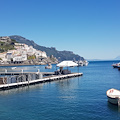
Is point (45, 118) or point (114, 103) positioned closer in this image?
point (45, 118)

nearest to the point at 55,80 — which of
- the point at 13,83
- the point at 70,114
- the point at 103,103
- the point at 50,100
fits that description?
the point at 13,83

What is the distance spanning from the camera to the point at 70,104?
98.8ft

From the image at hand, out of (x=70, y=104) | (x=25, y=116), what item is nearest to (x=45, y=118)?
(x=25, y=116)

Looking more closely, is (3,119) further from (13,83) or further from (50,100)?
(13,83)

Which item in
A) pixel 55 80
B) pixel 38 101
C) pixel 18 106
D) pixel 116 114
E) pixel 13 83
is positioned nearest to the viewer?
pixel 116 114

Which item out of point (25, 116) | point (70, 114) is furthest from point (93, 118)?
point (25, 116)

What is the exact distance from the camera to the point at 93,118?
76.2 feet

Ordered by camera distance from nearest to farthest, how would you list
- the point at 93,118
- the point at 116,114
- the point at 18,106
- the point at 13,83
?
the point at 93,118 → the point at 116,114 → the point at 18,106 → the point at 13,83


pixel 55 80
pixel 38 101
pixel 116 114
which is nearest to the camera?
pixel 116 114

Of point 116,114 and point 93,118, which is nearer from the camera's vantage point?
point 93,118

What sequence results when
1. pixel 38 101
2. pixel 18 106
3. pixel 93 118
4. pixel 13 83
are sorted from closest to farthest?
pixel 93 118, pixel 18 106, pixel 38 101, pixel 13 83

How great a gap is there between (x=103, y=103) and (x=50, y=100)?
9.63 m

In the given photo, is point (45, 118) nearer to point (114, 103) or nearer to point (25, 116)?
point (25, 116)

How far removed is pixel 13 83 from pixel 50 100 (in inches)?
667
